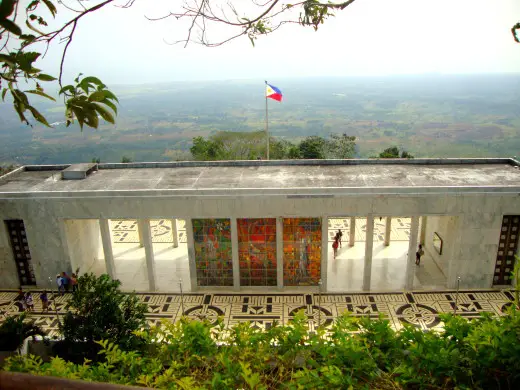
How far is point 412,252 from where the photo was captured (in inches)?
647

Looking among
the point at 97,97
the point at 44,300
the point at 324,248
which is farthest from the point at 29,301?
the point at 97,97

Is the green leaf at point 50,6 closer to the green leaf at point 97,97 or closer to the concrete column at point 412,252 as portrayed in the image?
the green leaf at point 97,97

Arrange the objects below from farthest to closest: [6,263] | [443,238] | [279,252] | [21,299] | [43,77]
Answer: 1. [443,238]
2. [6,263]
3. [21,299]
4. [279,252]
5. [43,77]

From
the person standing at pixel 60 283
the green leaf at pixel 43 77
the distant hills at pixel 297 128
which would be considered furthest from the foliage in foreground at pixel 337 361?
the distant hills at pixel 297 128

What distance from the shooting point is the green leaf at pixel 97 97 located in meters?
3.44

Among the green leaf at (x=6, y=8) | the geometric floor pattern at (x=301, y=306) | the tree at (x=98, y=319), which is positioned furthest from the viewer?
the geometric floor pattern at (x=301, y=306)

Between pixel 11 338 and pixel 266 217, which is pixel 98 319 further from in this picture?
pixel 266 217

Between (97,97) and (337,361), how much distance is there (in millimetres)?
5148

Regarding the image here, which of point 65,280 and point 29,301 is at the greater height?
point 65,280

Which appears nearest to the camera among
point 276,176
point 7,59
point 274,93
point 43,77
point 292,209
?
point 7,59

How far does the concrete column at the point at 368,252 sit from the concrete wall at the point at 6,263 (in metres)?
13.9

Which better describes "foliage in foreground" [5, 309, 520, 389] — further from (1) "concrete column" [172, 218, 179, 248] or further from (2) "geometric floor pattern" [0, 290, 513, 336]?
(1) "concrete column" [172, 218, 179, 248]

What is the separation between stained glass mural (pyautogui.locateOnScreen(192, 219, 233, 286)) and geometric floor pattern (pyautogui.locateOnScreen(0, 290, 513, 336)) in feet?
2.03

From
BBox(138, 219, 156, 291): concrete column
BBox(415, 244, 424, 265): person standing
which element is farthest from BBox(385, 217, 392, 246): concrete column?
BBox(138, 219, 156, 291): concrete column
